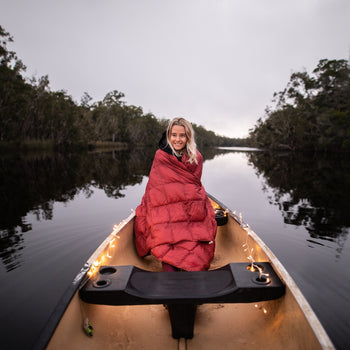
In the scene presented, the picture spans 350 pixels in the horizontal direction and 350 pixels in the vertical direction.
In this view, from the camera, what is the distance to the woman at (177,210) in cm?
254

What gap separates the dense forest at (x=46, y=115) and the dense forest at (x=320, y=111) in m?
22.7

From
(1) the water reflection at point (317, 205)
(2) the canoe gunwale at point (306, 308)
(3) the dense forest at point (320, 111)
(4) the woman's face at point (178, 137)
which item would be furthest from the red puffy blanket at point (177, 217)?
(3) the dense forest at point (320, 111)

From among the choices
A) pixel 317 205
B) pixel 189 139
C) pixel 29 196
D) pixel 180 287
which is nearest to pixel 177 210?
pixel 189 139

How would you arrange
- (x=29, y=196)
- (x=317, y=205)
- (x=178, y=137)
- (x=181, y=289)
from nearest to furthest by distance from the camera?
(x=181, y=289)
(x=178, y=137)
(x=317, y=205)
(x=29, y=196)

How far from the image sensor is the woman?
2541 millimetres

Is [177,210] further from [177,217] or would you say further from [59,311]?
[59,311]

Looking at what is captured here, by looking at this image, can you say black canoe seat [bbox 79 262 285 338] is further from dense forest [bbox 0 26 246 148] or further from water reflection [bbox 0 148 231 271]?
dense forest [bbox 0 26 246 148]

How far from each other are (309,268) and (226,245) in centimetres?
136

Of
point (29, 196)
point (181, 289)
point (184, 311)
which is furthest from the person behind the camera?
point (29, 196)

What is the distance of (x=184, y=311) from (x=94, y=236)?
12.9 feet

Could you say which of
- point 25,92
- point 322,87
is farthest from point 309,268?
point 322,87

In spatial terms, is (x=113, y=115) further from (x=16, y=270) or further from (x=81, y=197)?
(x=16, y=270)

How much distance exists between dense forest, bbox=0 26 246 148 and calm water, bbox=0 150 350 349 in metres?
10.5

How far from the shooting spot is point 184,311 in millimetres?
1910
